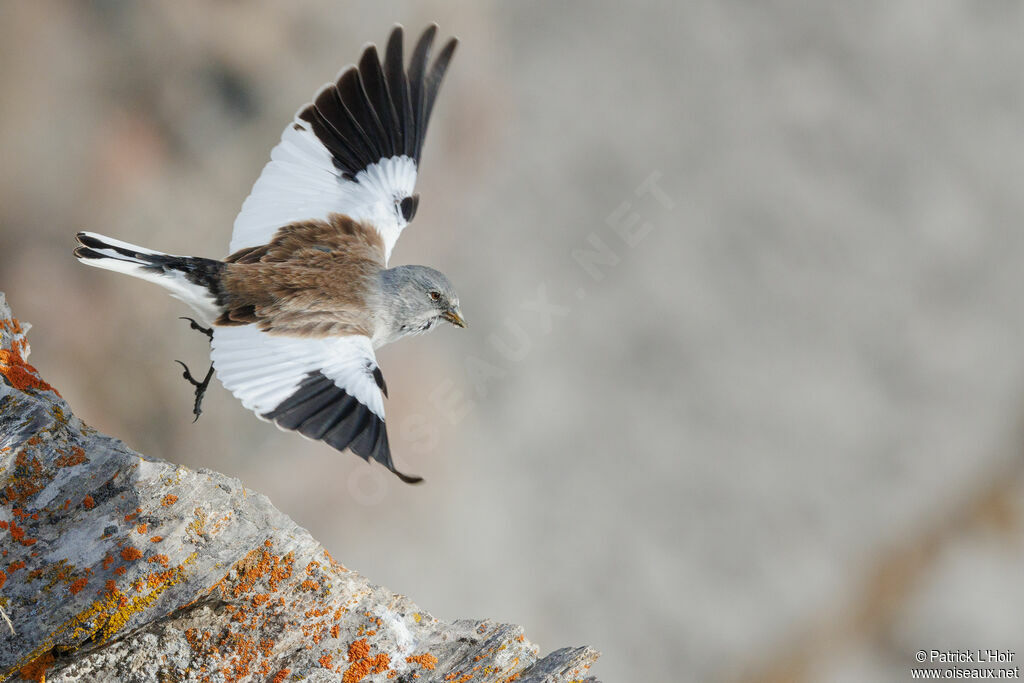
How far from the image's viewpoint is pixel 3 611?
7.43 ft

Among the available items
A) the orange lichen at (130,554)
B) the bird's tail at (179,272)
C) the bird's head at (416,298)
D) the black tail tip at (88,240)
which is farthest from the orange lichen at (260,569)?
the black tail tip at (88,240)

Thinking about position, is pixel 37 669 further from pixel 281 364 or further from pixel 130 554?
pixel 281 364

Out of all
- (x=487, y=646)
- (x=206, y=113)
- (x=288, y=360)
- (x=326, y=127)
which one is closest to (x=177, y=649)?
(x=487, y=646)

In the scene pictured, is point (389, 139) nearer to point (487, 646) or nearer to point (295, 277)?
point (295, 277)

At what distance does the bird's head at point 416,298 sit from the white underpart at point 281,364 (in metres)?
0.33

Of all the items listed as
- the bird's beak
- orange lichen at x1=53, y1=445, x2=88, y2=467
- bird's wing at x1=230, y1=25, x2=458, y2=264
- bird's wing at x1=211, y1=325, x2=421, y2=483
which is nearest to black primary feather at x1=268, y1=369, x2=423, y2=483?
bird's wing at x1=211, y1=325, x2=421, y2=483

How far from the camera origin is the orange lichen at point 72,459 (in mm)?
2625

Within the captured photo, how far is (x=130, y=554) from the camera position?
2363 millimetres

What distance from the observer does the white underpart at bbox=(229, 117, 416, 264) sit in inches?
151

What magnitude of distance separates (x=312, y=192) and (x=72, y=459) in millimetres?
1764

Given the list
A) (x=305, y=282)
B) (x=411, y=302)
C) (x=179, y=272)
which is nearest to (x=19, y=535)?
(x=179, y=272)

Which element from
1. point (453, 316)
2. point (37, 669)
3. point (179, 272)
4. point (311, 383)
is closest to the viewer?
point (37, 669)

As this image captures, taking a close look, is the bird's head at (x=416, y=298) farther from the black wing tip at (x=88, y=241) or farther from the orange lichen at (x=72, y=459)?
the orange lichen at (x=72, y=459)

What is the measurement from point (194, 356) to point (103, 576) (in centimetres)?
475
